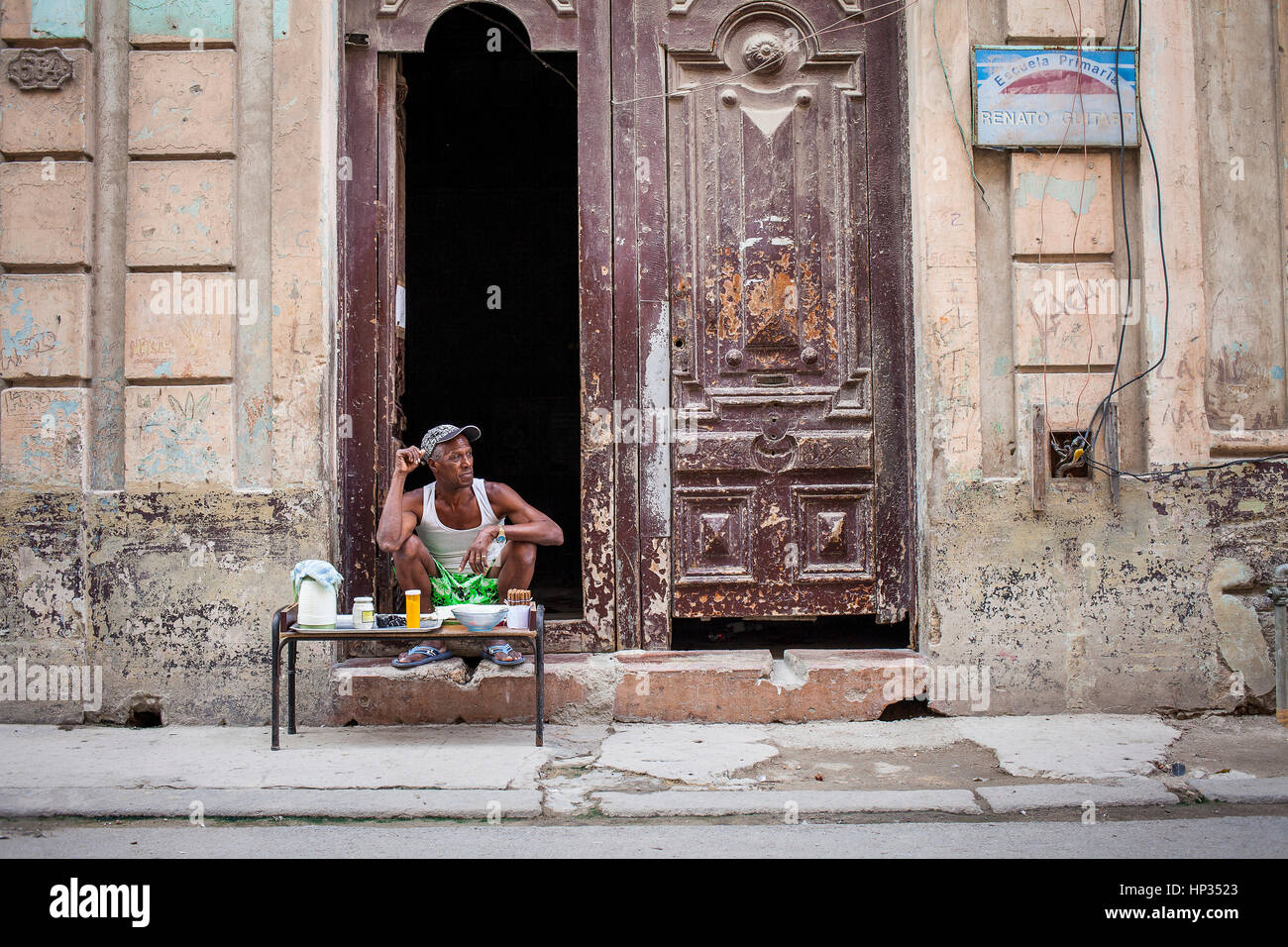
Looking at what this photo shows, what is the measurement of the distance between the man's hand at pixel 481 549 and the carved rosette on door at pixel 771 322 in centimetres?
101

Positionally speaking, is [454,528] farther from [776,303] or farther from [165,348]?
[776,303]

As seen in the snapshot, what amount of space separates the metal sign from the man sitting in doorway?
307 cm

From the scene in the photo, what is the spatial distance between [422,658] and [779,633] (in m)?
2.56

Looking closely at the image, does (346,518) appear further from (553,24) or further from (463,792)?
(553,24)

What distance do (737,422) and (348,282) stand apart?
222cm

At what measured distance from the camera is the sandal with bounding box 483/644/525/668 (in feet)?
17.2

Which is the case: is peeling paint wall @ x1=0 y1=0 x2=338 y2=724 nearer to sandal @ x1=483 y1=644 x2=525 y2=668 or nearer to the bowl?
sandal @ x1=483 y1=644 x2=525 y2=668

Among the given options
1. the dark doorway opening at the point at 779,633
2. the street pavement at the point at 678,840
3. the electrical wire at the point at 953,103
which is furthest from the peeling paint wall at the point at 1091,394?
the street pavement at the point at 678,840

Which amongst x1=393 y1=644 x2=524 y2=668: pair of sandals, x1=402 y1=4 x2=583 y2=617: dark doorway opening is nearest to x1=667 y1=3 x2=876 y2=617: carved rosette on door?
x1=393 y1=644 x2=524 y2=668: pair of sandals

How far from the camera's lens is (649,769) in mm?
4504

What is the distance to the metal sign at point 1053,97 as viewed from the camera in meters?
5.44

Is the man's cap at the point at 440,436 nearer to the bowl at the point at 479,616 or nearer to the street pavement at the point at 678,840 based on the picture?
the bowl at the point at 479,616

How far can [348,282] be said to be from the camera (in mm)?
5695

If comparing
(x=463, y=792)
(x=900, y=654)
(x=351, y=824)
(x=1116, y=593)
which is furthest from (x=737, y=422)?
(x=351, y=824)
